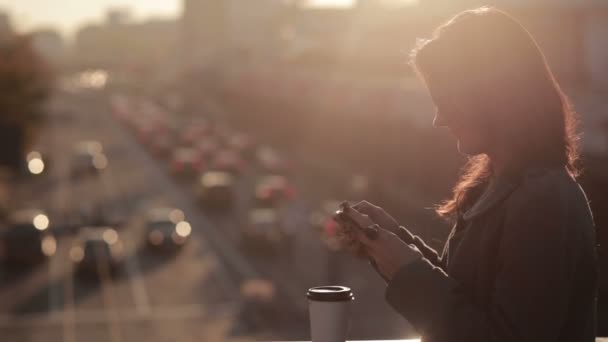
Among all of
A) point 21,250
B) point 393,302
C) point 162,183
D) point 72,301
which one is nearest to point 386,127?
point 162,183

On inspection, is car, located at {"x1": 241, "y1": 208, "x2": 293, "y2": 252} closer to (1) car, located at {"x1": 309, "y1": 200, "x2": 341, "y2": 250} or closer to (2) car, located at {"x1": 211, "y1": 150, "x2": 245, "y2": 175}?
(1) car, located at {"x1": 309, "y1": 200, "x2": 341, "y2": 250}

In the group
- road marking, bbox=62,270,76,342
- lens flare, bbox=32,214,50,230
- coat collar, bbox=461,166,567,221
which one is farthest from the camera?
lens flare, bbox=32,214,50,230

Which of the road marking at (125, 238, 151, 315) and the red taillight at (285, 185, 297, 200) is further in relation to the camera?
the red taillight at (285, 185, 297, 200)

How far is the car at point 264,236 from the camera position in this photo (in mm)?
40812

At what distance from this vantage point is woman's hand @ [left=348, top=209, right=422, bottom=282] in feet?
9.69

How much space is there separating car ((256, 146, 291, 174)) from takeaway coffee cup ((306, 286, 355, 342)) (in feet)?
188

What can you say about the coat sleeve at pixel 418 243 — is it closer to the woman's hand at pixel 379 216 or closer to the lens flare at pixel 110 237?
the woman's hand at pixel 379 216

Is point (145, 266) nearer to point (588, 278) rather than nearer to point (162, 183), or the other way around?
point (162, 183)

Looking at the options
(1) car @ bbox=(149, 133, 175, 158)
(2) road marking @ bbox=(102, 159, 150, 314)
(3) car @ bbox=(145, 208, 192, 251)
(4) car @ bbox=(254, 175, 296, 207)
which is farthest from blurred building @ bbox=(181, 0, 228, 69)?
(2) road marking @ bbox=(102, 159, 150, 314)

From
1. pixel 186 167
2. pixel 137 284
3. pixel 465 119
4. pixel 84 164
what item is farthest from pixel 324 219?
pixel 465 119

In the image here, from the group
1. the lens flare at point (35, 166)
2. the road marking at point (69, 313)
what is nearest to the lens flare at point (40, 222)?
the road marking at point (69, 313)

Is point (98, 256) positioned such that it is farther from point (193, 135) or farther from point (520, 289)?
point (193, 135)

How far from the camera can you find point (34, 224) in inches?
1558

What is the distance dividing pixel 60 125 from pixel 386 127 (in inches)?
2556
